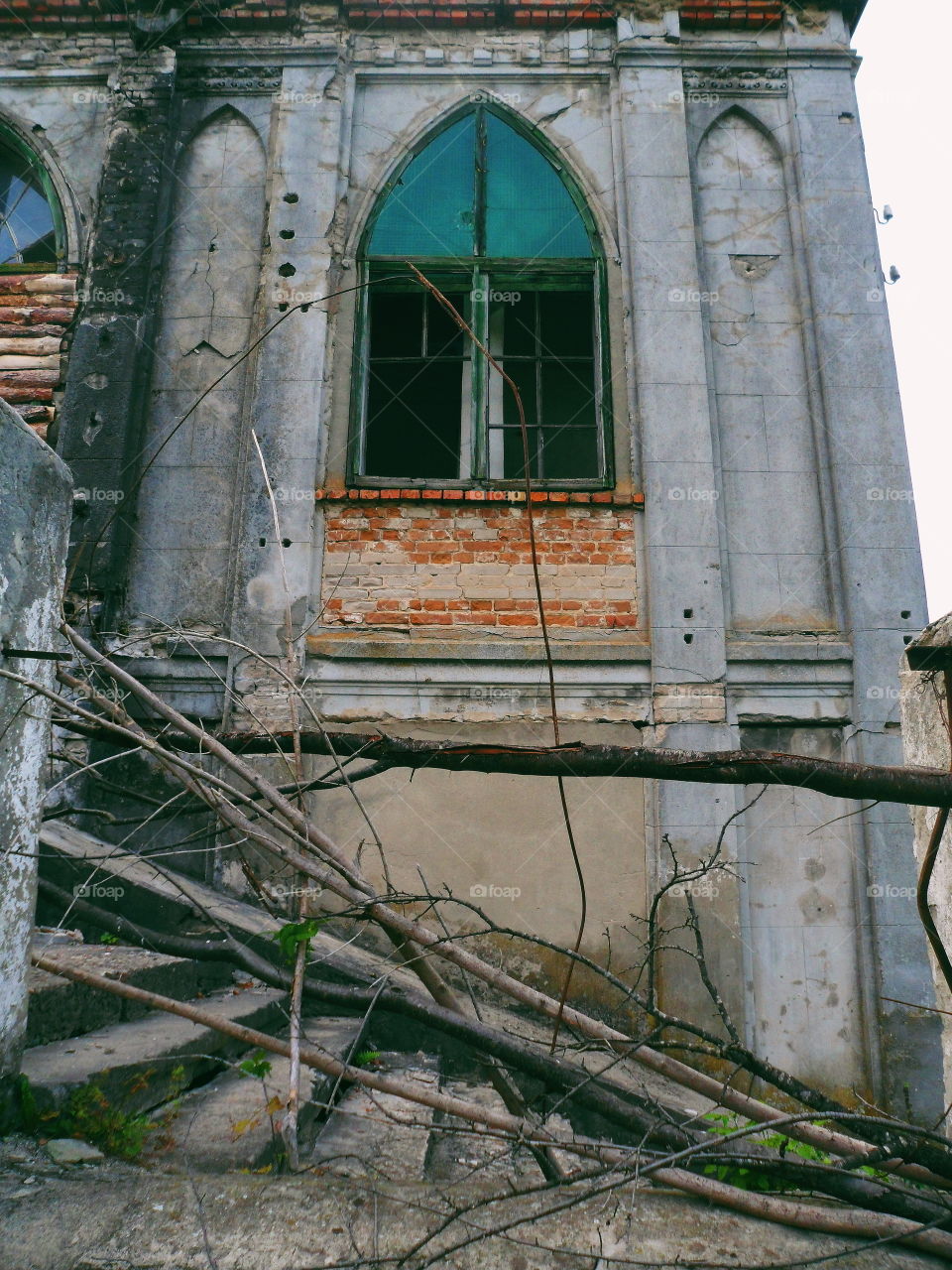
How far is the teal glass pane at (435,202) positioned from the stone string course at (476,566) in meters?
2.04

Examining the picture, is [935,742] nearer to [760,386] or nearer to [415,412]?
[760,386]

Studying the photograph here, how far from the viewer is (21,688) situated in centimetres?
208

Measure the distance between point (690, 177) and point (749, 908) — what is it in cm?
505

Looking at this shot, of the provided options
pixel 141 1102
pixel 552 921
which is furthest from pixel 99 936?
pixel 552 921

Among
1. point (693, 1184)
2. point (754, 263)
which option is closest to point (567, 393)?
point (754, 263)

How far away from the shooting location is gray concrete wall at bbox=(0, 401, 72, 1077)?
6.55 ft

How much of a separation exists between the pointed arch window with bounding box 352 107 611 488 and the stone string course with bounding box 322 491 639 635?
1.68ft

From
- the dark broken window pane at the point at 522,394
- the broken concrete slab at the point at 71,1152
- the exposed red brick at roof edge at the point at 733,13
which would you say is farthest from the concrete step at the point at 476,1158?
the exposed red brick at roof edge at the point at 733,13

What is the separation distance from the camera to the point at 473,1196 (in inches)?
79.2

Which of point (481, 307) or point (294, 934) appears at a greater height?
point (481, 307)

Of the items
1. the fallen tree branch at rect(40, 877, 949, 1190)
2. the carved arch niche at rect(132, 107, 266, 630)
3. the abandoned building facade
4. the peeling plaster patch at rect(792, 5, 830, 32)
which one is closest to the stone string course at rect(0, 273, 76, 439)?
the abandoned building facade

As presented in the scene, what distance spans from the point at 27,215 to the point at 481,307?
3.57 meters

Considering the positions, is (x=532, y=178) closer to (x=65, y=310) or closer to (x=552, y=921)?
(x=65, y=310)

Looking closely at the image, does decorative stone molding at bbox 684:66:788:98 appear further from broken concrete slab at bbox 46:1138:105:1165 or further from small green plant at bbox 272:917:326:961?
broken concrete slab at bbox 46:1138:105:1165
